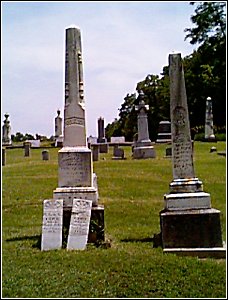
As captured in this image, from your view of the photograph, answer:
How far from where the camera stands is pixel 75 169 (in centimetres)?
924

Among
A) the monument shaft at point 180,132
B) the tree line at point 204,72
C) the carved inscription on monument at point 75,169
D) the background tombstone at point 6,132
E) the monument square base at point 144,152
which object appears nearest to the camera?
the monument shaft at point 180,132

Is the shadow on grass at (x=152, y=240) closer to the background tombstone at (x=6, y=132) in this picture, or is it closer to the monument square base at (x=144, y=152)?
the monument square base at (x=144, y=152)

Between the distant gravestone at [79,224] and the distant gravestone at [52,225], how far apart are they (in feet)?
0.58

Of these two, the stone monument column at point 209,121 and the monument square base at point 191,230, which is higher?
the stone monument column at point 209,121

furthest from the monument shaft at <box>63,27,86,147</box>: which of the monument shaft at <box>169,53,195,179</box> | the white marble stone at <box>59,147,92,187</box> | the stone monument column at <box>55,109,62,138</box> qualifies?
the stone monument column at <box>55,109,62,138</box>

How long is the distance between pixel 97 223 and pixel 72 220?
56cm

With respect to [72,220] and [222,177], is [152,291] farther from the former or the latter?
[222,177]

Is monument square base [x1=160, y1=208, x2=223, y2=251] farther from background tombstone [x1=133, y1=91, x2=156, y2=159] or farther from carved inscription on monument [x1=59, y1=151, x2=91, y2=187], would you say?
background tombstone [x1=133, y1=91, x2=156, y2=159]

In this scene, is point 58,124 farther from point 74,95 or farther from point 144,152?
point 74,95

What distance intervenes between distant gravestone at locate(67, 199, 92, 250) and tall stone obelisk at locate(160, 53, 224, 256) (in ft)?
3.91

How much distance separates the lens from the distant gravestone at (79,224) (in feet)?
26.7

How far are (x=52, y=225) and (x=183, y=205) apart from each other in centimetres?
212

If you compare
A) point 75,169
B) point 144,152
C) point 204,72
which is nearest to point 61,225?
point 75,169

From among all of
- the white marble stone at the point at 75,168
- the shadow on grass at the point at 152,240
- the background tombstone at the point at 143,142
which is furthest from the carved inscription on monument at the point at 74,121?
the background tombstone at the point at 143,142
